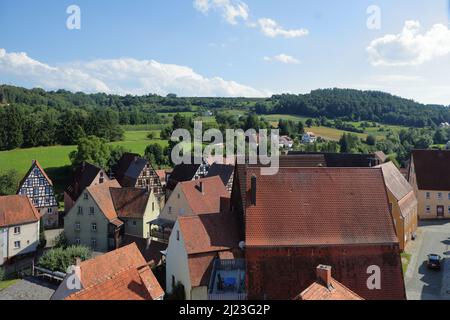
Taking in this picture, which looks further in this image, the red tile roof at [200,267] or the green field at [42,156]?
the green field at [42,156]

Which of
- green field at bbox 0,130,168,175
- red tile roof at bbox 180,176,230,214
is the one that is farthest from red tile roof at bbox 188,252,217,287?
green field at bbox 0,130,168,175

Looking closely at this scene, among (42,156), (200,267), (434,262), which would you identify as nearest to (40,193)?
(42,156)

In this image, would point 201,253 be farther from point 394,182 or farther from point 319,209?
point 394,182

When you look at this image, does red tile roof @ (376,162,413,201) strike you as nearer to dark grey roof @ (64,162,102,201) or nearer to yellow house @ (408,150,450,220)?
yellow house @ (408,150,450,220)

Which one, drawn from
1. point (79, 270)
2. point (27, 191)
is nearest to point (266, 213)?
point (79, 270)

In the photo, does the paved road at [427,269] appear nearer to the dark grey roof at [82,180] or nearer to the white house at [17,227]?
the white house at [17,227]

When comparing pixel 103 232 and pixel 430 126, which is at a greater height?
pixel 430 126

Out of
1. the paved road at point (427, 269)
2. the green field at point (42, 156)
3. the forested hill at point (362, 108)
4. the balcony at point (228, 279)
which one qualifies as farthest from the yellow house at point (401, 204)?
the forested hill at point (362, 108)
